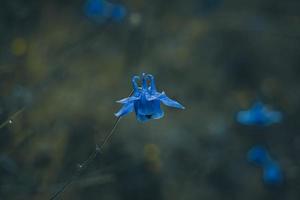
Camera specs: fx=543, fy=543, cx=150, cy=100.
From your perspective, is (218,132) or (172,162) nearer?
(172,162)

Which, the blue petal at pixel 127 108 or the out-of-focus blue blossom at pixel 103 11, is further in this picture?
the out-of-focus blue blossom at pixel 103 11

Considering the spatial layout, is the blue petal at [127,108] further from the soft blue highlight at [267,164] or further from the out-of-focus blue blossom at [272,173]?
the out-of-focus blue blossom at [272,173]

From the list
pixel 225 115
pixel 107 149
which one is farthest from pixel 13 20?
pixel 225 115

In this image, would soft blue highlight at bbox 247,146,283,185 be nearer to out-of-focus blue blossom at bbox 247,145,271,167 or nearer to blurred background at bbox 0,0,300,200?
out-of-focus blue blossom at bbox 247,145,271,167

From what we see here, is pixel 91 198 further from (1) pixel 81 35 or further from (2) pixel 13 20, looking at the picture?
(1) pixel 81 35

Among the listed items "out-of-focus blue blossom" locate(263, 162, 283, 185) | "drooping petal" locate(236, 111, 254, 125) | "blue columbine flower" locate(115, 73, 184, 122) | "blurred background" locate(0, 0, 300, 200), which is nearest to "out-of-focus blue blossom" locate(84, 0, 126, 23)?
"blurred background" locate(0, 0, 300, 200)

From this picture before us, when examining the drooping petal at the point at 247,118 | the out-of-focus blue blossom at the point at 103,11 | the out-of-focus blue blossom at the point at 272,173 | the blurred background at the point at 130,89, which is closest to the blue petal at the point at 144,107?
the blurred background at the point at 130,89
